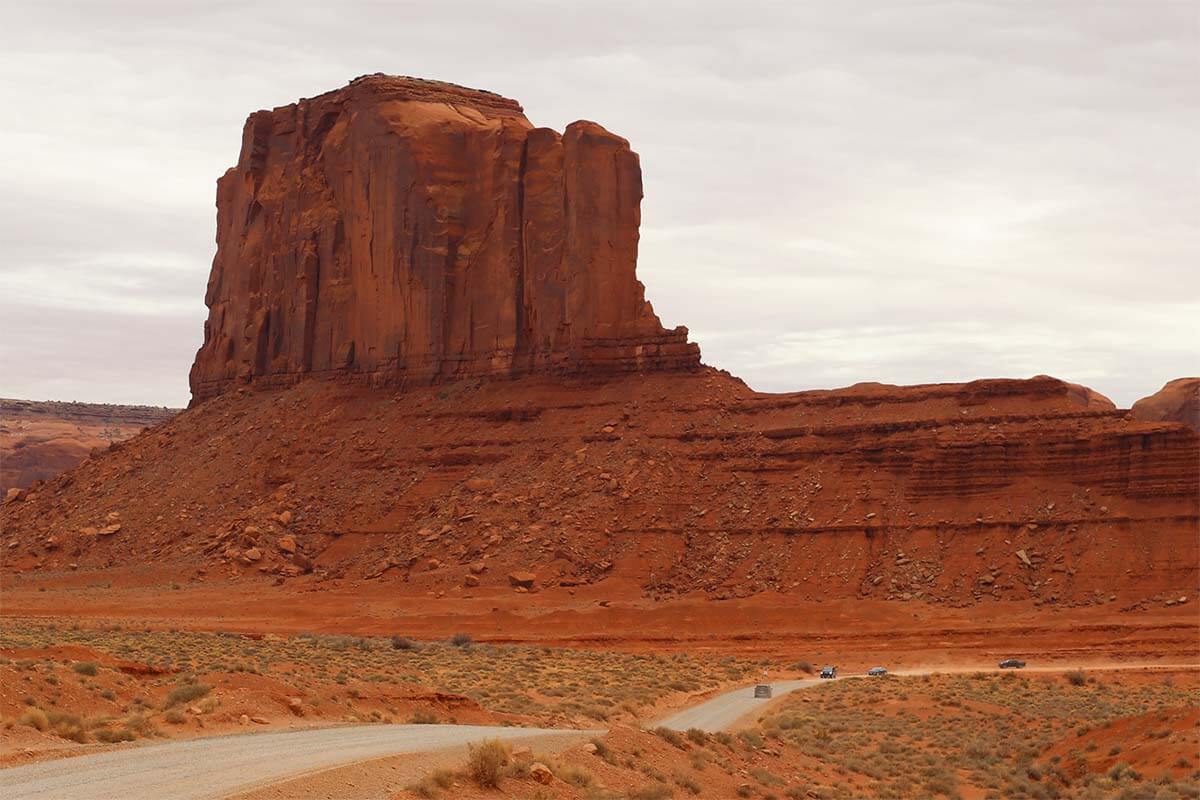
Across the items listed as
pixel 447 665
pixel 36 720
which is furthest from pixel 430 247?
pixel 36 720

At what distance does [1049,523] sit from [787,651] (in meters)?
12.2

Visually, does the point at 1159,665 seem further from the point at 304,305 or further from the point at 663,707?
the point at 304,305

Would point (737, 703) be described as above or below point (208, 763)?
below

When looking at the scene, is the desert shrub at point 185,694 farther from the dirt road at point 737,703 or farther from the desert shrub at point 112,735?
the dirt road at point 737,703

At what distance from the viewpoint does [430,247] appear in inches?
2918

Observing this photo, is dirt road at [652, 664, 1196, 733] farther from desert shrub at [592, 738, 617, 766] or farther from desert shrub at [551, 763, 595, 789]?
desert shrub at [551, 763, 595, 789]

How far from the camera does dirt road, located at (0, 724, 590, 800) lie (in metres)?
15.9

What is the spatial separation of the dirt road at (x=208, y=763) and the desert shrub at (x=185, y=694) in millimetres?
2855

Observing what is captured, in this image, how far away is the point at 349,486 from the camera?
68812mm

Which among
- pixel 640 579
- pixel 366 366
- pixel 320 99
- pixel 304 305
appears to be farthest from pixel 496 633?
pixel 320 99

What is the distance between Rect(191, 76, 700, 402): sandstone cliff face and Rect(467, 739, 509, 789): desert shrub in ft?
169

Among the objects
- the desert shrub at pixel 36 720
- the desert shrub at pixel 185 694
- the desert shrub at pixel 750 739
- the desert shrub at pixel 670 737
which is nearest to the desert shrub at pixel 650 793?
the desert shrub at pixel 670 737

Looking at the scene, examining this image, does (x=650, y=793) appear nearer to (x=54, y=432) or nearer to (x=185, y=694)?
(x=185, y=694)

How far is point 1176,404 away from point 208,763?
7021 cm
